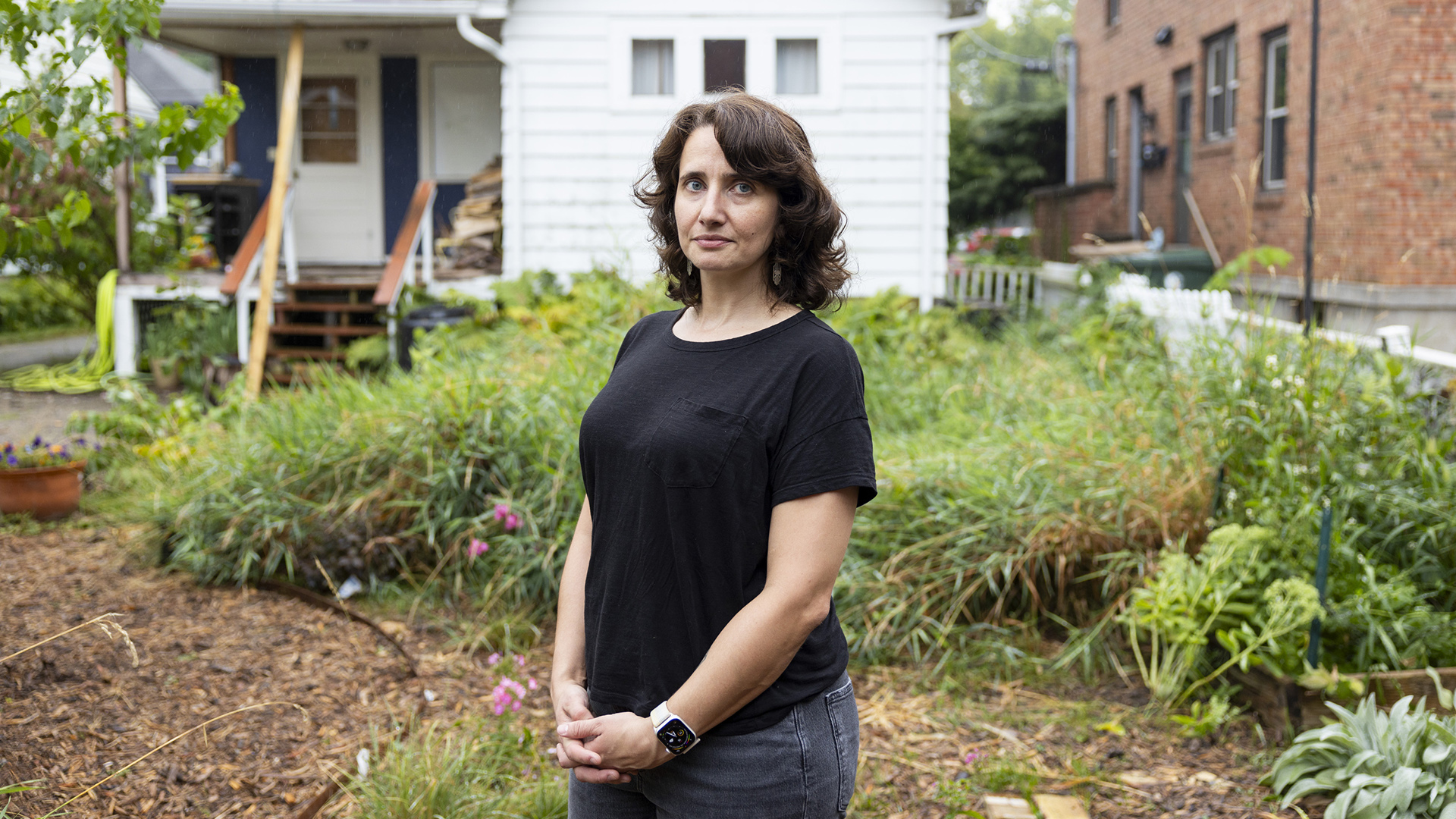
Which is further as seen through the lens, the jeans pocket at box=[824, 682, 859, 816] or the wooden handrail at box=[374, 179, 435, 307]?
the wooden handrail at box=[374, 179, 435, 307]

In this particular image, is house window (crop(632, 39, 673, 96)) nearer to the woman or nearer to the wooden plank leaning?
the wooden plank leaning

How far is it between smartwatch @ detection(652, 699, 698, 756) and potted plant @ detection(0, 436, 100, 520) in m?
5.20

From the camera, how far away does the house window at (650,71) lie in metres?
9.77

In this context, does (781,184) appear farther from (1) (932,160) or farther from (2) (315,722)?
(1) (932,160)

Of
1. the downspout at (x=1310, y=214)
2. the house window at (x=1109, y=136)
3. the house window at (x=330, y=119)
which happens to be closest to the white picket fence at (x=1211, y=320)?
the downspout at (x=1310, y=214)

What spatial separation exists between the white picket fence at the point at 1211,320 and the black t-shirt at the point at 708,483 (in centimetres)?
315

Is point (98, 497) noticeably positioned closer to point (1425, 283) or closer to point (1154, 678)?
point (1154, 678)

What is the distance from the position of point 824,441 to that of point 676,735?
46cm

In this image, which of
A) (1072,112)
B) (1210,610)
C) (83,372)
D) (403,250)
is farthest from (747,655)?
(1072,112)

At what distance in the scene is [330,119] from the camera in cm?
1136

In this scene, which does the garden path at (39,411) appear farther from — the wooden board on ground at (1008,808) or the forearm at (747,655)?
the forearm at (747,655)

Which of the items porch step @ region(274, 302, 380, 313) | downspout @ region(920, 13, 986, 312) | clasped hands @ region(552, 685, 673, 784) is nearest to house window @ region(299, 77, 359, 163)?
porch step @ region(274, 302, 380, 313)

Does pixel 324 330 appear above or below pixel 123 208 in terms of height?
below

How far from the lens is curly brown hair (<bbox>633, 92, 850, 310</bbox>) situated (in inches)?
64.6
